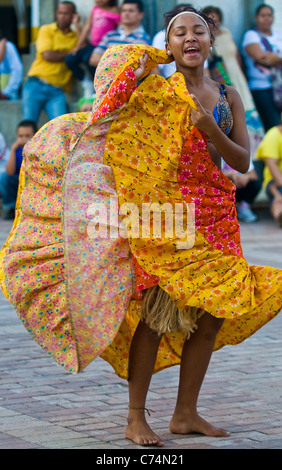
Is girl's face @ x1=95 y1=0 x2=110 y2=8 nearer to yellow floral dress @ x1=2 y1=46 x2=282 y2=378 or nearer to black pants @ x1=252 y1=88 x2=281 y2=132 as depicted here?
black pants @ x1=252 y1=88 x2=281 y2=132

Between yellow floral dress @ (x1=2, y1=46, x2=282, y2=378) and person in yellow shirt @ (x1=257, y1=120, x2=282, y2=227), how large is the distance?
679 cm

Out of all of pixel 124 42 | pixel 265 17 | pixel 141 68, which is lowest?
pixel 124 42

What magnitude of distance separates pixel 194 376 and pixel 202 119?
1.14 metres

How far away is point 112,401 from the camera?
15.1 feet

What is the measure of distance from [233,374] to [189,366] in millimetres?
1083

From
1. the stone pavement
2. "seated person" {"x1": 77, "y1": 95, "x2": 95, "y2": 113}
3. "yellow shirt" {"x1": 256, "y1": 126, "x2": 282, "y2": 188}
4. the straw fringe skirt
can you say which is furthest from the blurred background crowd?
the straw fringe skirt

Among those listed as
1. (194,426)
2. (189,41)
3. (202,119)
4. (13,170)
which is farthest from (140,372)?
(13,170)

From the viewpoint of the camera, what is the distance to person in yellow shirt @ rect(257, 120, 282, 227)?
422 inches

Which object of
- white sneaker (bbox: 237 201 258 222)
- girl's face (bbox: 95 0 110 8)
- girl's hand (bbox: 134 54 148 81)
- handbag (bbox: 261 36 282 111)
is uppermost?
girl's hand (bbox: 134 54 148 81)

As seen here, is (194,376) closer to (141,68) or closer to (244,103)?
(141,68)

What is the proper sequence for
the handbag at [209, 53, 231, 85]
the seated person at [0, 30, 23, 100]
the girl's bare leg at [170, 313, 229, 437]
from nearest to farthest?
the girl's bare leg at [170, 313, 229, 437]
the handbag at [209, 53, 231, 85]
the seated person at [0, 30, 23, 100]

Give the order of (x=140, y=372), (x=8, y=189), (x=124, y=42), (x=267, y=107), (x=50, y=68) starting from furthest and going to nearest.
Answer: (x=267, y=107) → (x=50, y=68) → (x=8, y=189) → (x=124, y=42) → (x=140, y=372)
